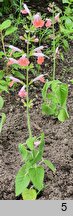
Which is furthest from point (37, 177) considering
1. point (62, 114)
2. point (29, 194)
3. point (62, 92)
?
point (62, 114)

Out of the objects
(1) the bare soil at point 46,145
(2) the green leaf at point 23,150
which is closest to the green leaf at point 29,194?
(1) the bare soil at point 46,145

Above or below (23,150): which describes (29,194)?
below

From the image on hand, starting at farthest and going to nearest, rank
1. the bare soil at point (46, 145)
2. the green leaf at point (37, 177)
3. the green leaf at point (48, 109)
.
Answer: the green leaf at point (48, 109), the bare soil at point (46, 145), the green leaf at point (37, 177)

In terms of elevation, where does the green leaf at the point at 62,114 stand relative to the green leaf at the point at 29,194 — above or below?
above

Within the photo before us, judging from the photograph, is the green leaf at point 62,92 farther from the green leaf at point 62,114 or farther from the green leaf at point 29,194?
the green leaf at point 29,194

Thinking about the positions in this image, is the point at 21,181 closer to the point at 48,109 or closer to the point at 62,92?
the point at 62,92

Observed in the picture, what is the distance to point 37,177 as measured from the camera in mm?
2195

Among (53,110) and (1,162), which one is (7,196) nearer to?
(1,162)

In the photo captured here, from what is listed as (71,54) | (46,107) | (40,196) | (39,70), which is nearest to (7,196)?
(40,196)

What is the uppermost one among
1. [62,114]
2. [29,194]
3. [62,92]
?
[62,92]

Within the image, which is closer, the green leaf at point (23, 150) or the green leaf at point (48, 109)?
the green leaf at point (23, 150)

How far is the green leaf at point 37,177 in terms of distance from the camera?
2.18 m

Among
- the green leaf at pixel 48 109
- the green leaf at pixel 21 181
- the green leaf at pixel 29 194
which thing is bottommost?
the green leaf at pixel 29 194

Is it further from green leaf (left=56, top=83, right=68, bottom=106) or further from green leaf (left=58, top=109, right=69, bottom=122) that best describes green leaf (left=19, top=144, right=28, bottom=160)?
green leaf (left=58, top=109, right=69, bottom=122)
